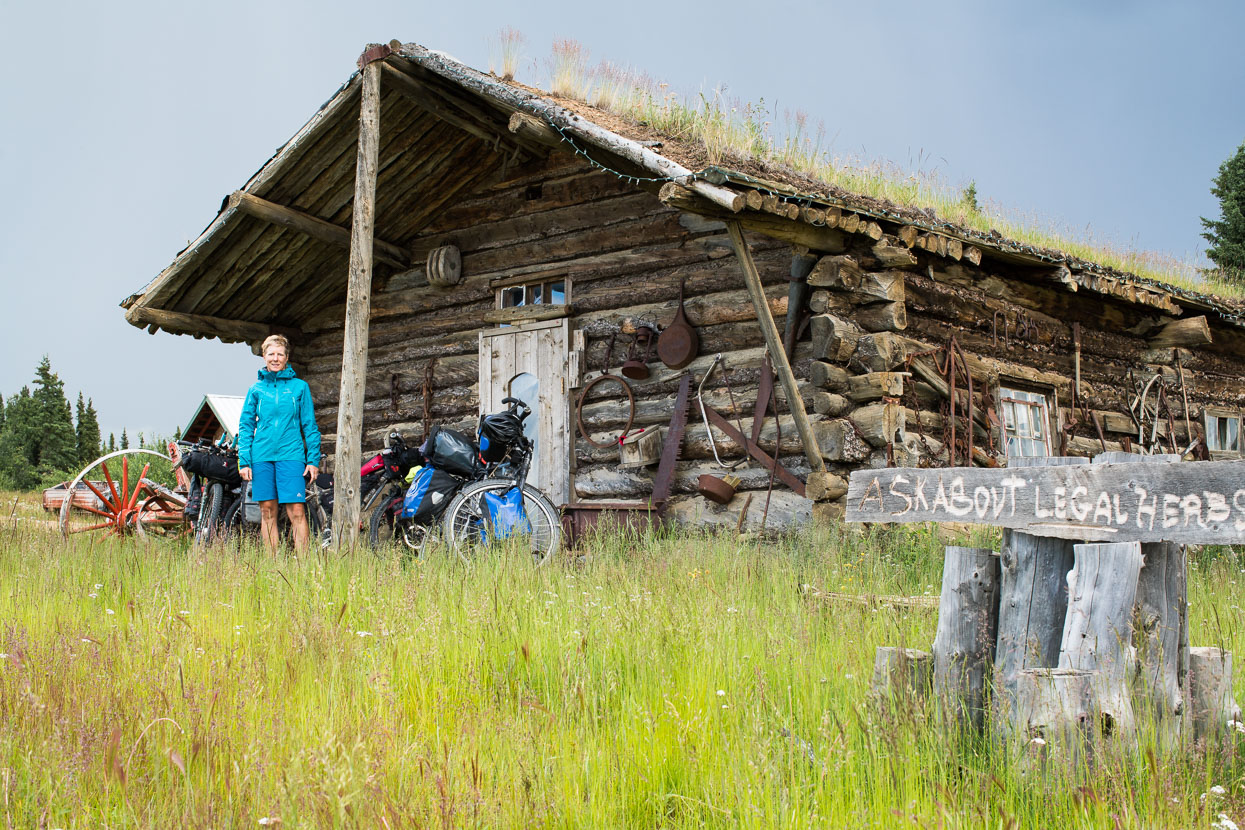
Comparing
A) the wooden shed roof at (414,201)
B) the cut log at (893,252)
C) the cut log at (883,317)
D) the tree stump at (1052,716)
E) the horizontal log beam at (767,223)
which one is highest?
the wooden shed roof at (414,201)

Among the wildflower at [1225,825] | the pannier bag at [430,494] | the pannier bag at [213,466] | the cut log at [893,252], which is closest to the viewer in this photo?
the wildflower at [1225,825]

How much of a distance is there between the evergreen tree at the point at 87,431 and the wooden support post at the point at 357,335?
23469 millimetres

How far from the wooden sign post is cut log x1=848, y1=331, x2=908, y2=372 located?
4.81 metres

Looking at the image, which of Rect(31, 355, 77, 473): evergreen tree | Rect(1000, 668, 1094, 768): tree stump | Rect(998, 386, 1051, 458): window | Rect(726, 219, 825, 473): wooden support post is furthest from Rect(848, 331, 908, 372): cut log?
Rect(31, 355, 77, 473): evergreen tree

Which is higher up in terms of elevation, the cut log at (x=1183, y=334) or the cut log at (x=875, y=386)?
the cut log at (x=1183, y=334)

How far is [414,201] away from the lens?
1095cm

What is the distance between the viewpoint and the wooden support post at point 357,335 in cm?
743

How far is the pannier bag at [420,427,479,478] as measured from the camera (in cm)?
794

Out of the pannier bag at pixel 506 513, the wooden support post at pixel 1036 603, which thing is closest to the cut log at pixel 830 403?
the pannier bag at pixel 506 513

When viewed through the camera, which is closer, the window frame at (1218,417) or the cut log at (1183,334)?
the cut log at (1183,334)

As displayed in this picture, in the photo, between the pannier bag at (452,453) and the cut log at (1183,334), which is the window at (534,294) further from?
the cut log at (1183,334)

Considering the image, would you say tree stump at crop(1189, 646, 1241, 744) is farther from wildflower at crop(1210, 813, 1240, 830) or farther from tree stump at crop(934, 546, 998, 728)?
wildflower at crop(1210, 813, 1240, 830)

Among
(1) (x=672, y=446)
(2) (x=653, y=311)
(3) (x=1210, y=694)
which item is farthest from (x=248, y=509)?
(3) (x=1210, y=694)

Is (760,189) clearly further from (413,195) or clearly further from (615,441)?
(413,195)
